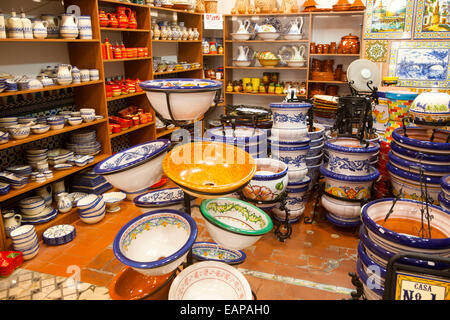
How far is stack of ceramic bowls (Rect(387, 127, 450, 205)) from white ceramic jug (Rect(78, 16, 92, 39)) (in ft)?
9.33

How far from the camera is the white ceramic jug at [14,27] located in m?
2.69

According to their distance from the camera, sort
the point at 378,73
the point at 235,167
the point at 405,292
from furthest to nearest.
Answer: the point at 378,73, the point at 235,167, the point at 405,292

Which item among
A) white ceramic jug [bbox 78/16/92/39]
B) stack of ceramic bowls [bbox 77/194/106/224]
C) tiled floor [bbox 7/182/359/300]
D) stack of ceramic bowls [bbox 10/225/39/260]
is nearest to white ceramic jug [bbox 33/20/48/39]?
white ceramic jug [bbox 78/16/92/39]

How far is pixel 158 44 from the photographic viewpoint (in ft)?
16.8

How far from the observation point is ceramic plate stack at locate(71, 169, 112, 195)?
352cm

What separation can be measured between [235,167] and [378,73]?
2671mm

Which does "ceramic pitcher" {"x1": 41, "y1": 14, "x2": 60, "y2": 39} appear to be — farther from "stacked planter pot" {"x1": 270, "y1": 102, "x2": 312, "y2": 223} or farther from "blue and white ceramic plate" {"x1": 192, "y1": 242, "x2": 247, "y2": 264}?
"blue and white ceramic plate" {"x1": 192, "y1": 242, "x2": 247, "y2": 264}

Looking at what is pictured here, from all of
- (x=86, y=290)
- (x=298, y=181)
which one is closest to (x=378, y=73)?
(x=298, y=181)

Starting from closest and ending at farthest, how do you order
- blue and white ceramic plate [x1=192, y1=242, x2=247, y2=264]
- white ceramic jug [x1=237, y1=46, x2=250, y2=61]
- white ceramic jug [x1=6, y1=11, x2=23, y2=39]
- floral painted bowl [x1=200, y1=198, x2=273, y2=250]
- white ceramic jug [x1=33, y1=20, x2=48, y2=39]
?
floral painted bowl [x1=200, y1=198, x2=273, y2=250], blue and white ceramic plate [x1=192, y1=242, x2=247, y2=264], white ceramic jug [x1=6, y1=11, x2=23, y2=39], white ceramic jug [x1=33, y1=20, x2=48, y2=39], white ceramic jug [x1=237, y1=46, x2=250, y2=61]

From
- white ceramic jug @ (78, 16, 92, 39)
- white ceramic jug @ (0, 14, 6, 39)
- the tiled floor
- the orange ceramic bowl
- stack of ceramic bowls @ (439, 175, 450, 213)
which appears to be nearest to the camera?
the orange ceramic bowl

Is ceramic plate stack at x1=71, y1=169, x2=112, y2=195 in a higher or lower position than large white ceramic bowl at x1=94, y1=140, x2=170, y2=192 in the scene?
lower

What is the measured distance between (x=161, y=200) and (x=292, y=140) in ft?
5.29

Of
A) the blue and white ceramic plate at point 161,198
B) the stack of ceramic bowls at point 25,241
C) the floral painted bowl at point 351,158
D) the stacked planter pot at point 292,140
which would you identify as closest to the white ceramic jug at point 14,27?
the stack of ceramic bowls at point 25,241

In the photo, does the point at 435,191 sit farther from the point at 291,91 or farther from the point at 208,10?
the point at 208,10
